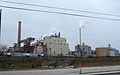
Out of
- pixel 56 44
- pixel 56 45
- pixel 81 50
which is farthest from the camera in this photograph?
pixel 56 45

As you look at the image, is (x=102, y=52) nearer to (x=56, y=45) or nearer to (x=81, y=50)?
(x=56, y=45)

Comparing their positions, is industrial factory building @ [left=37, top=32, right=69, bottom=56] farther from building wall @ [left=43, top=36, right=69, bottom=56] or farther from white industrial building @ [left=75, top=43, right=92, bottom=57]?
white industrial building @ [left=75, top=43, right=92, bottom=57]

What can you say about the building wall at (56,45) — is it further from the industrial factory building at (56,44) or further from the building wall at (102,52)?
the building wall at (102,52)

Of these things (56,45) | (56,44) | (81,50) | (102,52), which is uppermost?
(56,44)

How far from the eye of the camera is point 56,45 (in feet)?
542

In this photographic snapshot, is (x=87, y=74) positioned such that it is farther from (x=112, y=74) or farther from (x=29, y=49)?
(x=29, y=49)

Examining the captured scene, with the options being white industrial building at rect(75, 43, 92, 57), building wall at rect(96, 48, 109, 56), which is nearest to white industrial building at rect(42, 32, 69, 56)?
white industrial building at rect(75, 43, 92, 57)

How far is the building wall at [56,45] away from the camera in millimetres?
160375

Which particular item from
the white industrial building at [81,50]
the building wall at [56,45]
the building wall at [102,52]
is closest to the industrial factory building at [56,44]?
the building wall at [56,45]

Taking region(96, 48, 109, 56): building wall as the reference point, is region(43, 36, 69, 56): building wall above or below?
above

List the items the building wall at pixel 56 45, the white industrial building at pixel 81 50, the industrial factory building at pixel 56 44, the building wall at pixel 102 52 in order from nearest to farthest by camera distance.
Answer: the white industrial building at pixel 81 50
the building wall at pixel 102 52
the industrial factory building at pixel 56 44
the building wall at pixel 56 45

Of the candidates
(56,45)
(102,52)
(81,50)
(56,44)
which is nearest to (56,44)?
(56,44)

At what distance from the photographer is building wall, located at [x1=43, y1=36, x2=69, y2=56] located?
526 ft

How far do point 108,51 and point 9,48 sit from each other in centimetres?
5261
